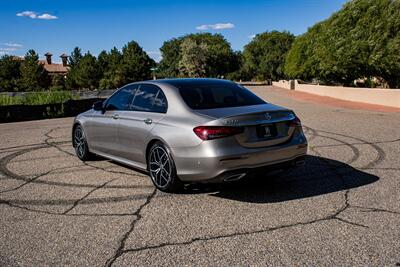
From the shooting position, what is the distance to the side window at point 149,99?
5.95 m

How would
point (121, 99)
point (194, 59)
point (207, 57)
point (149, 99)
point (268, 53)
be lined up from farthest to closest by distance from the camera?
point (207, 57) < point (194, 59) < point (268, 53) < point (121, 99) < point (149, 99)

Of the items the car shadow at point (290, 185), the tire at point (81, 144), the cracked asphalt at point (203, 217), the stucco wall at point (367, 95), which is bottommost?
the stucco wall at point (367, 95)

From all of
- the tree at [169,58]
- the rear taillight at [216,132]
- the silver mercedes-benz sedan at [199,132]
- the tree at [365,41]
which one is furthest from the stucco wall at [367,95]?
the tree at [169,58]

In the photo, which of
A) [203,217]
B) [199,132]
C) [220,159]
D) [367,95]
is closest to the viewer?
[203,217]

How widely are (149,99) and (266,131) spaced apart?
73.6 inches

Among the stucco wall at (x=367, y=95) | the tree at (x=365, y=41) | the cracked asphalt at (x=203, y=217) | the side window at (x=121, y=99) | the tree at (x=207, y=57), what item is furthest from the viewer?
the tree at (x=207, y=57)

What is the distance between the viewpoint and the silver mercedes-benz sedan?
5.05 meters

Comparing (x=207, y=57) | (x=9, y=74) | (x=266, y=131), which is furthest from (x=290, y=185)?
(x=207, y=57)

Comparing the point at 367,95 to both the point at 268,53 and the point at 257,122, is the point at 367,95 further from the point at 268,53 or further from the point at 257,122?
the point at 268,53

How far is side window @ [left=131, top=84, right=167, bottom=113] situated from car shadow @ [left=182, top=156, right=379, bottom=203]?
1.20 m

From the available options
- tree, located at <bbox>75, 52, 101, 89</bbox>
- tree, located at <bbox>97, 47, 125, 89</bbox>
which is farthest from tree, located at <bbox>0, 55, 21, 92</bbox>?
tree, located at <bbox>97, 47, 125, 89</bbox>

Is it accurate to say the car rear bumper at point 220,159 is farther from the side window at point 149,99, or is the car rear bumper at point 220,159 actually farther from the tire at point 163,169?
the side window at point 149,99

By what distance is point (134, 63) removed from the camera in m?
82.1

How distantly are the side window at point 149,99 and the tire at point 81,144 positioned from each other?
183 cm
